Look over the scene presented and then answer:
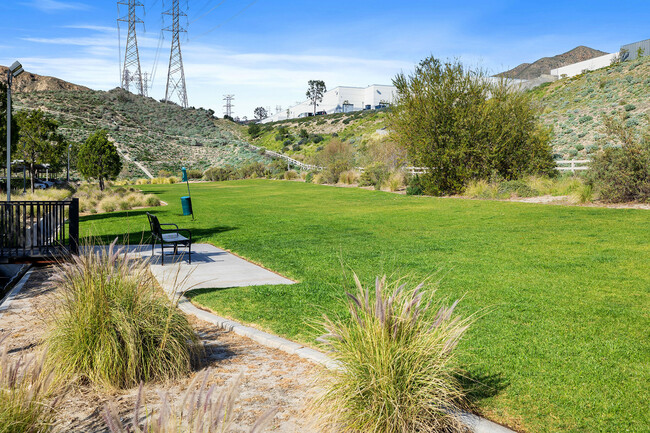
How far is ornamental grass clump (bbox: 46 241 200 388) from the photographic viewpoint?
399cm

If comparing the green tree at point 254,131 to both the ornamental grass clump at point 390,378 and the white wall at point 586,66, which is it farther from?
the ornamental grass clump at point 390,378

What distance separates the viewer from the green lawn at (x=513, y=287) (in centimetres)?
381

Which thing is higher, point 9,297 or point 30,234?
point 30,234

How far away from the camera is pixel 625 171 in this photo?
661 inches

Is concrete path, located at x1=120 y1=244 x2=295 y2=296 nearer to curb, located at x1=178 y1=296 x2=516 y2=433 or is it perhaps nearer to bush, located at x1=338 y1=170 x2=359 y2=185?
curb, located at x1=178 y1=296 x2=516 y2=433

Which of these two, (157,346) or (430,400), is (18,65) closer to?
(157,346)

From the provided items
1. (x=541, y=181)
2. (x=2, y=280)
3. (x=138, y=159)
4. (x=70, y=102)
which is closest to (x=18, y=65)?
(x=2, y=280)

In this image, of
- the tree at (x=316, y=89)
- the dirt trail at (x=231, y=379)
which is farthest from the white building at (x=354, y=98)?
the dirt trail at (x=231, y=379)

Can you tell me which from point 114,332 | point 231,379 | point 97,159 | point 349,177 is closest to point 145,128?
point 97,159

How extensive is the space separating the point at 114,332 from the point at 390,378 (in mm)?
2310

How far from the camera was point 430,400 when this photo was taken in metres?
3.09

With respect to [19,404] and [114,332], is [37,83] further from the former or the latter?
[19,404]

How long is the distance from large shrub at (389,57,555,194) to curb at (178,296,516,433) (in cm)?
1974

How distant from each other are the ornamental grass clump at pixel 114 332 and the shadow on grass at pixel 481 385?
7.51 ft
